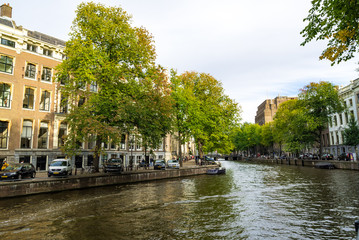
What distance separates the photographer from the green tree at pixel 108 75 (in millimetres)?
23297

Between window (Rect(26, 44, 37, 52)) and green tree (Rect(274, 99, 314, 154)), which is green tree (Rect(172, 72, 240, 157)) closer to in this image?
green tree (Rect(274, 99, 314, 154))

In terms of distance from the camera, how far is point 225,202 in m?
17.4

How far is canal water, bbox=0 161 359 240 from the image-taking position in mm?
10695

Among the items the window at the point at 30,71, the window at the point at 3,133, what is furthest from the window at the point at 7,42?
the window at the point at 3,133

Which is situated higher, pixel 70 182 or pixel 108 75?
pixel 108 75

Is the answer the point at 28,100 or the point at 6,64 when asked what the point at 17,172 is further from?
the point at 6,64

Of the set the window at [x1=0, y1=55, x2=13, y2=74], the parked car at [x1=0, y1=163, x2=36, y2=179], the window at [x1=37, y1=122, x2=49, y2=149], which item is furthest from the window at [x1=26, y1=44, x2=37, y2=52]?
the parked car at [x1=0, y1=163, x2=36, y2=179]

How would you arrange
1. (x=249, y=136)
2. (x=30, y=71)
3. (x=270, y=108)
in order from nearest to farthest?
(x=30, y=71), (x=249, y=136), (x=270, y=108)

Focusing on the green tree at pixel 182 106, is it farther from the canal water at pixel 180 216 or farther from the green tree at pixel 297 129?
the green tree at pixel 297 129

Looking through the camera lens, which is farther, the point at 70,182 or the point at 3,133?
the point at 3,133

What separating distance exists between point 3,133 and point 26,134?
2.65 meters

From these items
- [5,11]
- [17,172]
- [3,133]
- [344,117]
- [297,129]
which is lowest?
[17,172]

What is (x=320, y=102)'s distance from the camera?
2137 inches

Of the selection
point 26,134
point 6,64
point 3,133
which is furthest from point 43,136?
point 6,64
